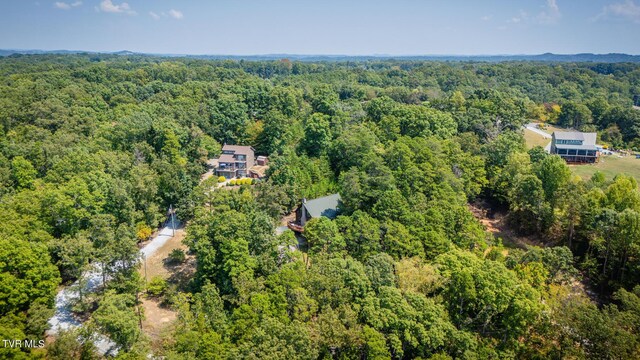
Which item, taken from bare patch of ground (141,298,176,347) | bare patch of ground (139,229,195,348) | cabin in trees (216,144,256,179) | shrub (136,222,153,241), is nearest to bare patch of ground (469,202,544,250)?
cabin in trees (216,144,256,179)

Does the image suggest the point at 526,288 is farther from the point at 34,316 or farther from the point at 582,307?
the point at 34,316

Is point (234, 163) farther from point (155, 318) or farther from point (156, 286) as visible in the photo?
point (155, 318)

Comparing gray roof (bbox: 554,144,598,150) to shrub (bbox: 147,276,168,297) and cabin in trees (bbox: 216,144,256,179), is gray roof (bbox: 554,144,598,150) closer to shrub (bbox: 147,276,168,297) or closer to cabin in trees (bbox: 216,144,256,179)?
cabin in trees (bbox: 216,144,256,179)

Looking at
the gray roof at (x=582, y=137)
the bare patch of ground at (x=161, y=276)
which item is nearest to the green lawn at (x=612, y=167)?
the gray roof at (x=582, y=137)

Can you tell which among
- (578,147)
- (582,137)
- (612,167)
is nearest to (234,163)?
(578,147)

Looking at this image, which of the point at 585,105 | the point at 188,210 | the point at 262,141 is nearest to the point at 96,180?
the point at 188,210

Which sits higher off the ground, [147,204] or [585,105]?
[585,105]

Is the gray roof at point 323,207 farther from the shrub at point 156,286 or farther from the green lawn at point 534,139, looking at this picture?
the green lawn at point 534,139
